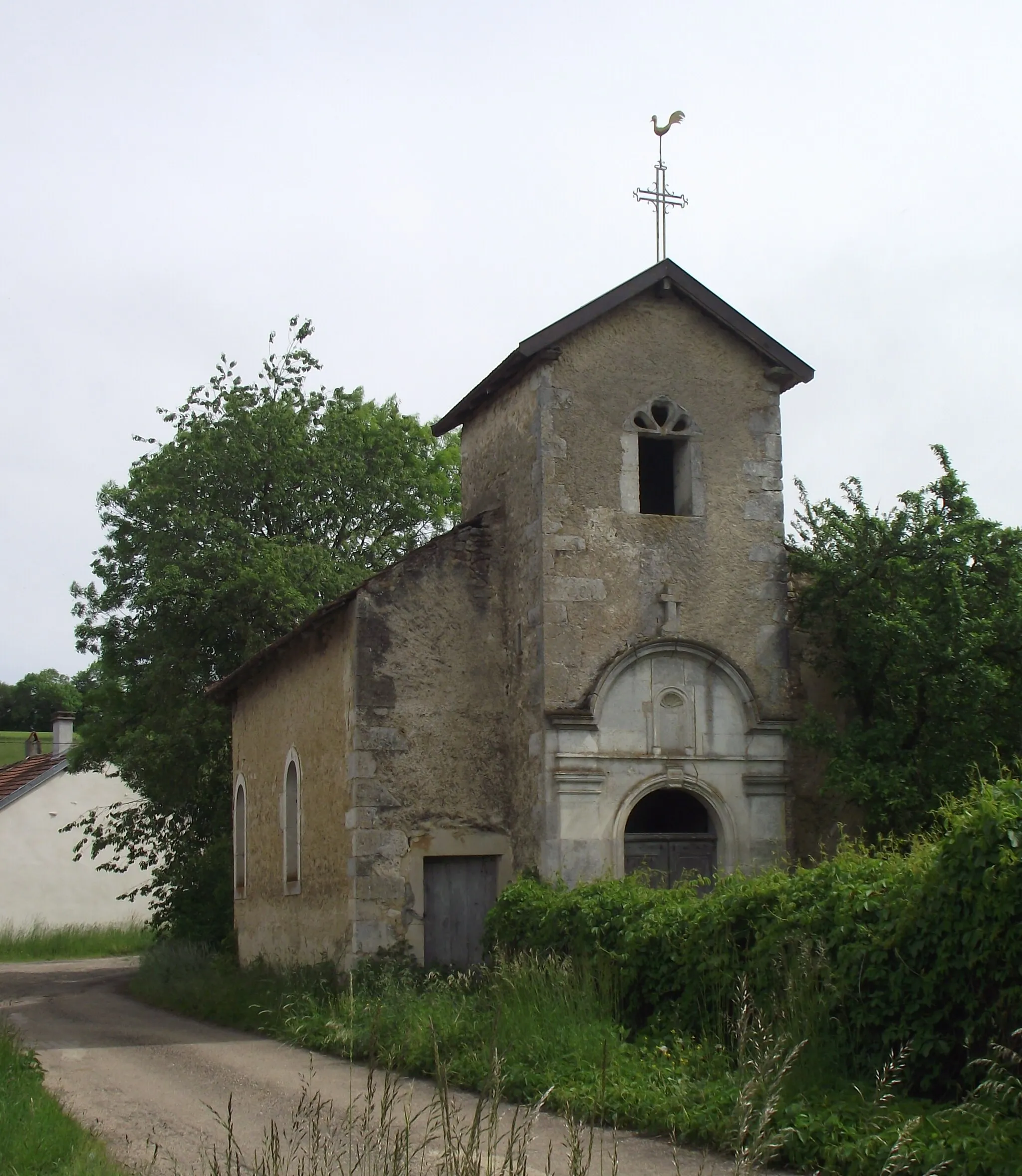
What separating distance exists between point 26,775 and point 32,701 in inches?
1898

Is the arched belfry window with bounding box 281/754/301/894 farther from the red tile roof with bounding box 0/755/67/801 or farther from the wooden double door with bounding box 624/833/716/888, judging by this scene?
the red tile roof with bounding box 0/755/67/801

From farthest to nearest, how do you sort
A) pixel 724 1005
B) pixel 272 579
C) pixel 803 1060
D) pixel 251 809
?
1. pixel 272 579
2. pixel 251 809
3. pixel 724 1005
4. pixel 803 1060

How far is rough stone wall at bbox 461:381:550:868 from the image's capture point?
15227 millimetres

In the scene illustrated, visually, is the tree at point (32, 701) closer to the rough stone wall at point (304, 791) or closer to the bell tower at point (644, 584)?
the rough stone wall at point (304, 791)

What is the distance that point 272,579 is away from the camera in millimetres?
24469

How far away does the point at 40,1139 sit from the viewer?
25.7 ft

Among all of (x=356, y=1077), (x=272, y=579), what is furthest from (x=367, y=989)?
(x=272, y=579)

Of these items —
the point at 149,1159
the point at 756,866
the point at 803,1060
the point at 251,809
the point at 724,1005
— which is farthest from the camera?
the point at 251,809

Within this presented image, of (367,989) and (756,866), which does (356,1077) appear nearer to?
(367,989)

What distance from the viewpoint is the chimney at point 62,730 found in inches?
1630

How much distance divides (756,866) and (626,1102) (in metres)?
6.79

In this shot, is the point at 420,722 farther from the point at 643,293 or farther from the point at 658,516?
the point at 643,293

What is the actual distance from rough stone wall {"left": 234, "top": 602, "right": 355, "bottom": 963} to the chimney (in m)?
21.9

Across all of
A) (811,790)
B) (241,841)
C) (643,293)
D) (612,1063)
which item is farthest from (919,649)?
(241,841)
